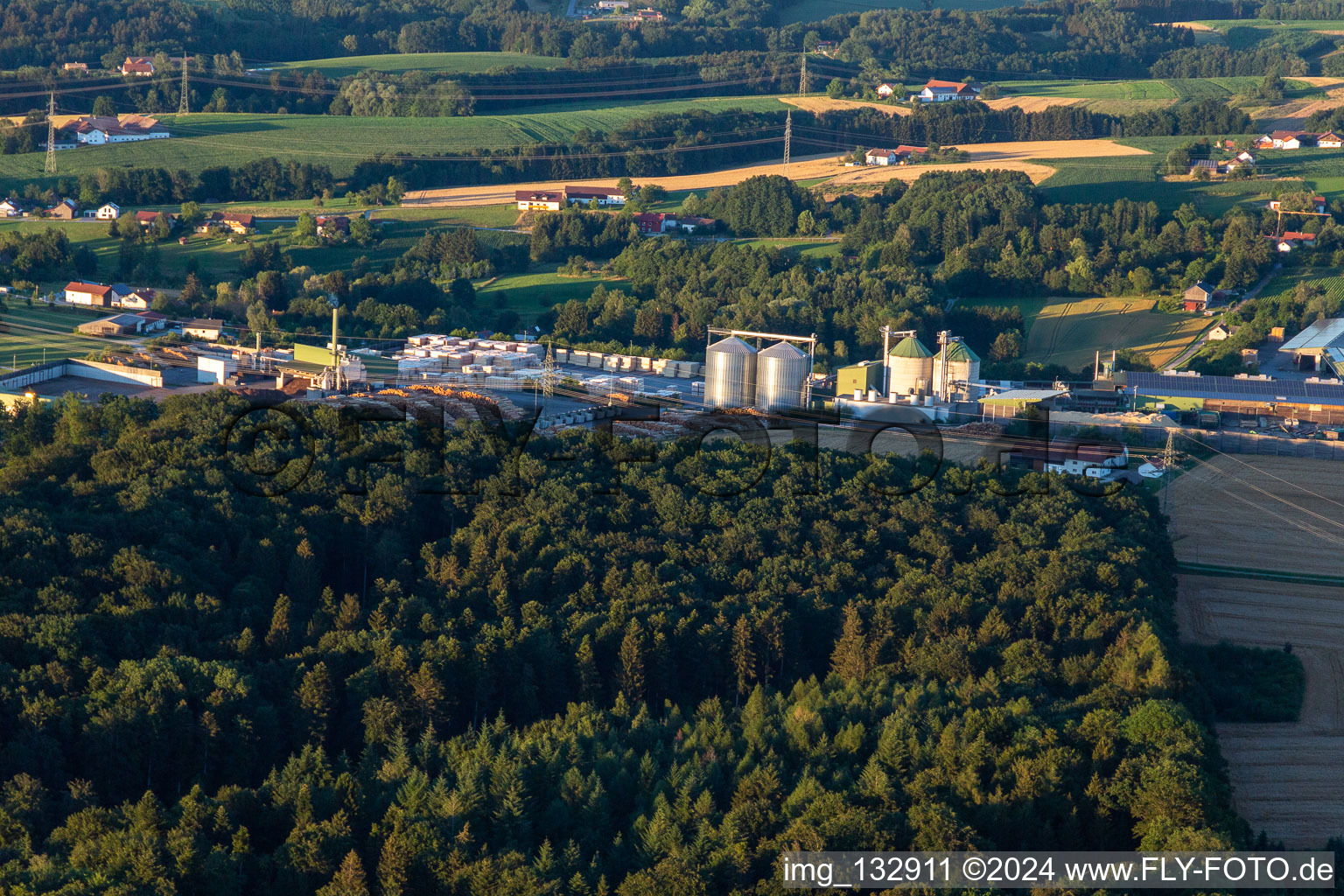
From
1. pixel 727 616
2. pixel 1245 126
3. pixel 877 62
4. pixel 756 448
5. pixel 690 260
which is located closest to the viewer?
pixel 727 616

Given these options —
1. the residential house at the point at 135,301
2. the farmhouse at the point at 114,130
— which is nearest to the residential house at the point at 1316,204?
the residential house at the point at 135,301

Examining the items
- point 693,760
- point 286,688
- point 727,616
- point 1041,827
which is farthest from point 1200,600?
point 286,688

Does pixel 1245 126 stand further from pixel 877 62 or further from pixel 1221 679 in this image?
pixel 1221 679

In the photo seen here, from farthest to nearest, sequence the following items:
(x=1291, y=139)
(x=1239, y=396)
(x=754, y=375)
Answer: (x=1291, y=139) → (x=1239, y=396) → (x=754, y=375)

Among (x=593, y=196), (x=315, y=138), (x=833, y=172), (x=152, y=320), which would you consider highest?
(x=315, y=138)

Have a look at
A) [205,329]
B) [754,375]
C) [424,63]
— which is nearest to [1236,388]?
[754,375]

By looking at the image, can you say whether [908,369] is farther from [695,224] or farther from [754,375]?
[695,224]
